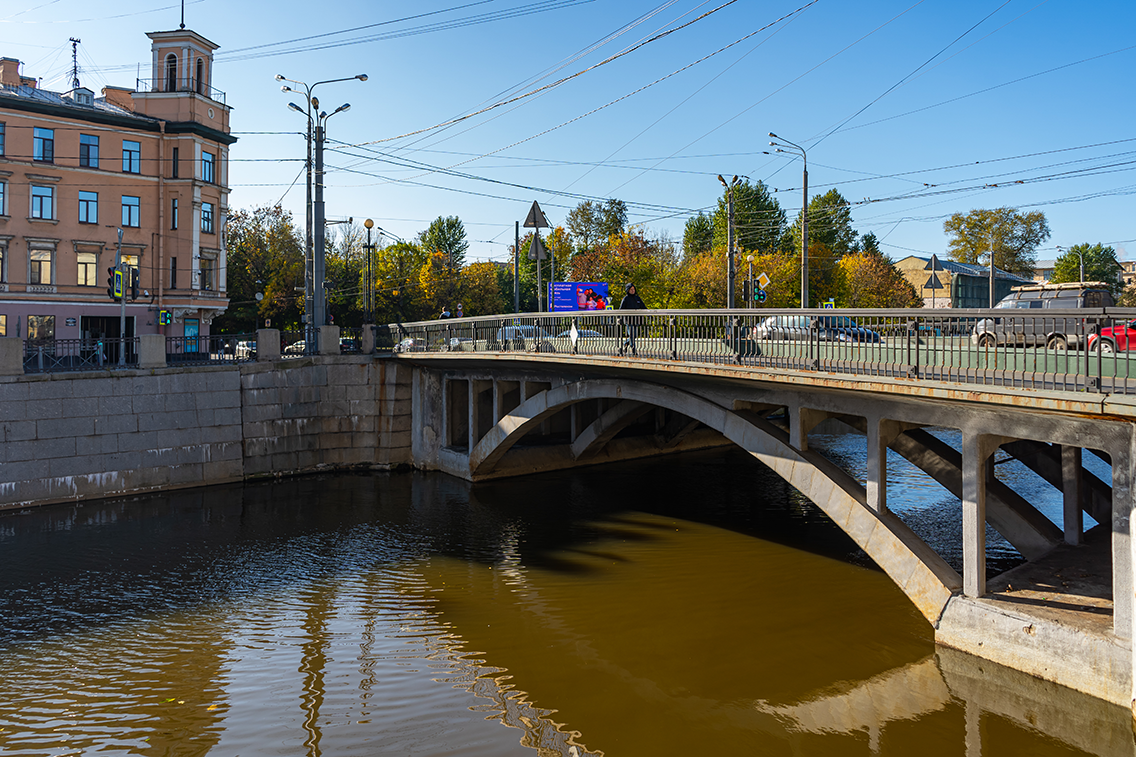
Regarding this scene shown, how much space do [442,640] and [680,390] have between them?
7.29m

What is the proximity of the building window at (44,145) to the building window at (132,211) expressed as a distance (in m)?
3.05

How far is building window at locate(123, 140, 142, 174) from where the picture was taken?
3456 centimetres

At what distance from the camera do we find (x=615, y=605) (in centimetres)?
1440

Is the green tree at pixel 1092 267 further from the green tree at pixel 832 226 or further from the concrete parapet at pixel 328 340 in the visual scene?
the concrete parapet at pixel 328 340

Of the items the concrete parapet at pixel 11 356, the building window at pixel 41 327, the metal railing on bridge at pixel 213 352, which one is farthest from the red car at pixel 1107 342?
the building window at pixel 41 327

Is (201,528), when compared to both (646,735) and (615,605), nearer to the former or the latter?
(615,605)

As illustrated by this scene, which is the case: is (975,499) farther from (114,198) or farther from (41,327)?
(114,198)

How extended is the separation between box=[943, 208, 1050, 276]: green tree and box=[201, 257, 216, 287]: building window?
5276cm

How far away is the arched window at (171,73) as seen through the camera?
119 ft

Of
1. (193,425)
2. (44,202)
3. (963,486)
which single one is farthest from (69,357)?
(963,486)

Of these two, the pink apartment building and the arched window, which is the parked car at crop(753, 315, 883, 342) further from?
the arched window

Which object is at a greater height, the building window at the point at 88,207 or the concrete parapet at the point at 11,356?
the building window at the point at 88,207

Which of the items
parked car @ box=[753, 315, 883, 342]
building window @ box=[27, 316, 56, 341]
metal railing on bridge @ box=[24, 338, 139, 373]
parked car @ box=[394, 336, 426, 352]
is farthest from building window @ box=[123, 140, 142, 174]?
parked car @ box=[753, 315, 883, 342]

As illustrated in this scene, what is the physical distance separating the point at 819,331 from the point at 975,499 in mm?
3247
